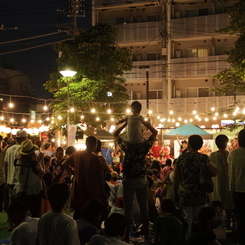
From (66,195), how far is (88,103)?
71.2ft

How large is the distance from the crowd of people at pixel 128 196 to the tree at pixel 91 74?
55.6ft

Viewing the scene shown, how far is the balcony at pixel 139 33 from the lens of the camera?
33.0 m

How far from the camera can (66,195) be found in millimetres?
4234

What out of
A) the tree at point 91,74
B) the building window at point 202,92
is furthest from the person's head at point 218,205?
the building window at point 202,92

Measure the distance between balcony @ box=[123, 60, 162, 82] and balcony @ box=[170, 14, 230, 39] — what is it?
8.93 ft

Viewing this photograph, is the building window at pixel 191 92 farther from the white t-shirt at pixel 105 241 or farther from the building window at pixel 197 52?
the white t-shirt at pixel 105 241

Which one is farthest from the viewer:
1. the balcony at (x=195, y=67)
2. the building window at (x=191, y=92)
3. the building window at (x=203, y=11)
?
the building window at (x=191, y=92)

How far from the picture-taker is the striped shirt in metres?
5.72

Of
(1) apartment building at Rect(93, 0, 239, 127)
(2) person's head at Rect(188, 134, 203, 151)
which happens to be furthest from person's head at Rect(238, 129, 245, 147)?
(1) apartment building at Rect(93, 0, 239, 127)

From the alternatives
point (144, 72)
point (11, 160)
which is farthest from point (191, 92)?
point (11, 160)

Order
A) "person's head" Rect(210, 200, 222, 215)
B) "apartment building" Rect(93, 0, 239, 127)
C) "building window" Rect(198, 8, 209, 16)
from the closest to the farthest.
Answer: "person's head" Rect(210, 200, 222, 215), "apartment building" Rect(93, 0, 239, 127), "building window" Rect(198, 8, 209, 16)

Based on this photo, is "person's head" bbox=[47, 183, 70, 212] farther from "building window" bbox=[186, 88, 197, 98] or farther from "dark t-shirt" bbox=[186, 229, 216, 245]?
"building window" bbox=[186, 88, 197, 98]

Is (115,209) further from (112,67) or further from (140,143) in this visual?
(112,67)

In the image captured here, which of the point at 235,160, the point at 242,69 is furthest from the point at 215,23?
the point at 235,160
